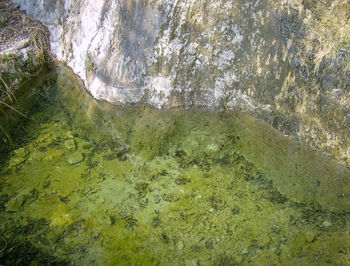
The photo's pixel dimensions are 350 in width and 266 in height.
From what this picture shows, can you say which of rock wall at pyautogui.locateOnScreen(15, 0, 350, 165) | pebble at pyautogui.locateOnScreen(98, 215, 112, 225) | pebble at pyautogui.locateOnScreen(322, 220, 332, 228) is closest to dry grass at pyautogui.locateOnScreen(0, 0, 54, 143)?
rock wall at pyautogui.locateOnScreen(15, 0, 350, 165)

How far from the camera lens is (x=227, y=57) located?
422cm

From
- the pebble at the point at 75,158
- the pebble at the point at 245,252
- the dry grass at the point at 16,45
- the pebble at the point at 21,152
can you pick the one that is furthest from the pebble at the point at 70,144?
the pebble at the point at 245,252

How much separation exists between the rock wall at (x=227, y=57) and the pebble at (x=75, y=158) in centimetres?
121

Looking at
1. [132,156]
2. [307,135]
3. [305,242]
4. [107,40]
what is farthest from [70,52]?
[305,242]

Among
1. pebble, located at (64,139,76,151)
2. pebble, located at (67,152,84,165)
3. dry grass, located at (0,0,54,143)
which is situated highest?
dry grass, located at (0,0,54,143)

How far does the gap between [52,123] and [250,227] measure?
301cm

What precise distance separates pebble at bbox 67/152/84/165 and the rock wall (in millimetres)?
1205

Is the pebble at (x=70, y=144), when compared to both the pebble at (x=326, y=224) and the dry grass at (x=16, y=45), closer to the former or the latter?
the dry grass at (x=16, y=45)

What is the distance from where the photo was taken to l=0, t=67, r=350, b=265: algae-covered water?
279 centimetres

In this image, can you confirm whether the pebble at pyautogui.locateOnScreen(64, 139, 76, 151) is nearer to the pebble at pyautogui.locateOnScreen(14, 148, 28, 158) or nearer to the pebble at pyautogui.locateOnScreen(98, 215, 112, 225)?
the pebble at pyautogui.locateOnScreen(14, 148, 28, 158)

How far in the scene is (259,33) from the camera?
3936 millimetres

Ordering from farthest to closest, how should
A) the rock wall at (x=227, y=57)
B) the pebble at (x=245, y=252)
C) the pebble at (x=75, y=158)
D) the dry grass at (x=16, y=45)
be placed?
the dry grass at (x=16, y=45), the pebble at (x=75, y=158), the rock wall at (x=227, y=57), the pebble at (x=245, y=252)

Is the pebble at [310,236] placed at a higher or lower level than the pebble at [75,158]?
lower

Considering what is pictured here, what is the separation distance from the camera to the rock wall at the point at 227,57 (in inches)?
138
